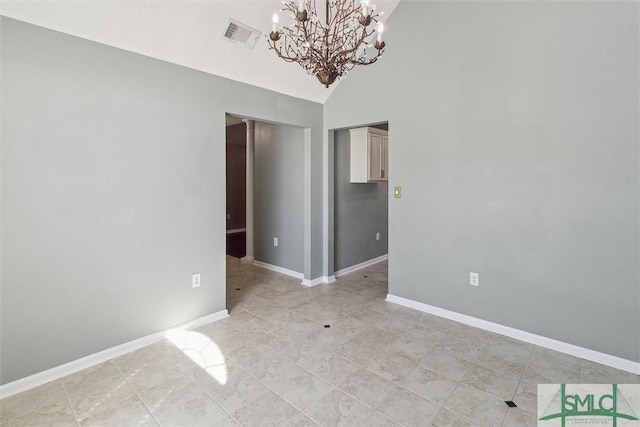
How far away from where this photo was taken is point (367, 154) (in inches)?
180

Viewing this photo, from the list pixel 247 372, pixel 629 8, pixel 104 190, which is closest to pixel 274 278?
pixel 247 372

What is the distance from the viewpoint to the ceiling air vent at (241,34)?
9.09 ft

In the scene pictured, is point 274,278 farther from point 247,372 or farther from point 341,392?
point 341,392

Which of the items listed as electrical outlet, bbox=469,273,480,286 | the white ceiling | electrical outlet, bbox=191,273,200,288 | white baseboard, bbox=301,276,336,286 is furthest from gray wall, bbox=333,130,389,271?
electrical outlet, bbox=191,273,200,288

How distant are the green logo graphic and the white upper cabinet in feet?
10.6

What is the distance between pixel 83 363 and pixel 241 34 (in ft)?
9.83

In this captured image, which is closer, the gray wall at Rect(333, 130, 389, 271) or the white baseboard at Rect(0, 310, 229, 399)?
the white baseboard at Rect(0, 310, 229, 399)

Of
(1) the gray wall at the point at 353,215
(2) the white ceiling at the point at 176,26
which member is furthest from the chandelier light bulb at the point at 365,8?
(1) the gray wall at the point at 353,215

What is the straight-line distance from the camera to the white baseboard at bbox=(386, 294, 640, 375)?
7.77 ft

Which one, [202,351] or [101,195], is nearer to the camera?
[101,195]

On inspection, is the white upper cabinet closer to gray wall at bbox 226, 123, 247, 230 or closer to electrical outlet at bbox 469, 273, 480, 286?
electrical outlet at bbox 469, 273, 480, 286

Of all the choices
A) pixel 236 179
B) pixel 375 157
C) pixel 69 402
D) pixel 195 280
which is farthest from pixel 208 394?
A: pixel 236 179

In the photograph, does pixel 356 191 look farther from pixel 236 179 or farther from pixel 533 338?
pixel 236 179

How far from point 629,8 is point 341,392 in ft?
11.0
